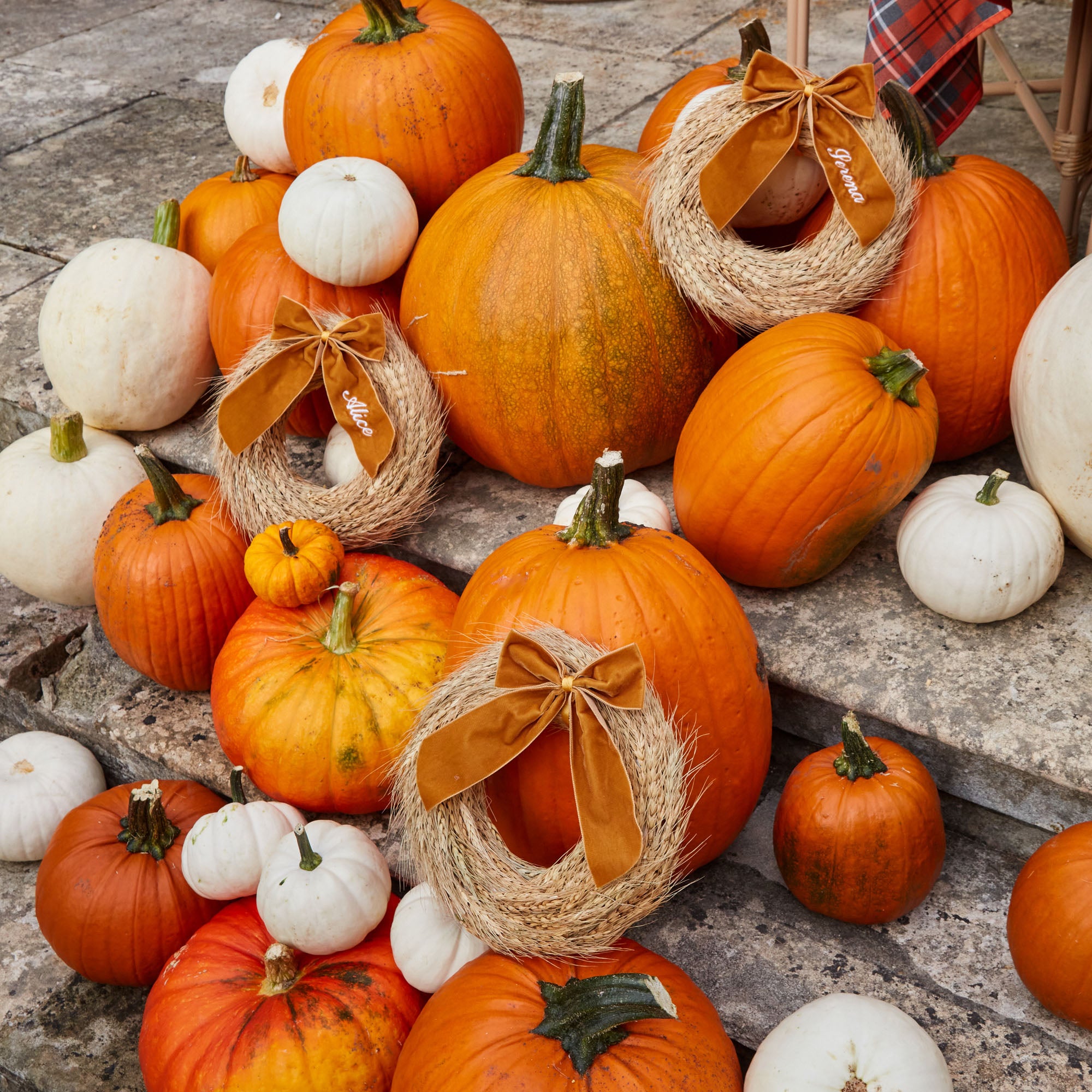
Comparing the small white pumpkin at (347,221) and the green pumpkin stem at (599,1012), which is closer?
the green pumpkin stem at (599,1012)

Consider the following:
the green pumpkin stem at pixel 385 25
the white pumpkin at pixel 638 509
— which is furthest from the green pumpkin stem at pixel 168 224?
the white pumpkin at pixel 638 509

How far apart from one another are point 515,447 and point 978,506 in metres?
0.98

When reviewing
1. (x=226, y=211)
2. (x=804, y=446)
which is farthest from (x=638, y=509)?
(x=226, y=211)

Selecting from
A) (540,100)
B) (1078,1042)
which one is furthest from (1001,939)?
(540,100)

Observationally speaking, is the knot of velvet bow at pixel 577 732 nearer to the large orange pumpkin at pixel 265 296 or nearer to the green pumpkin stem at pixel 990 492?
the green pumpkin stem at pixel 990 492

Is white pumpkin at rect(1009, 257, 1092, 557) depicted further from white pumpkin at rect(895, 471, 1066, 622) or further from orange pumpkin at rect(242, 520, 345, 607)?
orange pumpkin at rect(242, 520, 345, 607)

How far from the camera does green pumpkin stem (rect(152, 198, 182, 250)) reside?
9.93 ft

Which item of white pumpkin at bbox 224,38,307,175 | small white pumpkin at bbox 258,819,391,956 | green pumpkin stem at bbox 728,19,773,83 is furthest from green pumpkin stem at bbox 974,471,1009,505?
white pumpkin at bbox 224,38,307,175

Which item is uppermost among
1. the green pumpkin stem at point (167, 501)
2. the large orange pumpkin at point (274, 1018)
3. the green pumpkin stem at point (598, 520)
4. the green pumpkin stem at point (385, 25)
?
the green pumpkin stem at point (385, 25)

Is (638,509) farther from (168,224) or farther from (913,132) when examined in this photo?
(168,224)

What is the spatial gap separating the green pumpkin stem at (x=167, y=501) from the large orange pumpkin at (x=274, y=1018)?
36.2 inches

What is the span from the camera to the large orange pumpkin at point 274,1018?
6.21ft

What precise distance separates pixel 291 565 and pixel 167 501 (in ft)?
1.40

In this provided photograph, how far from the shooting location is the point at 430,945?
1.94 metres
